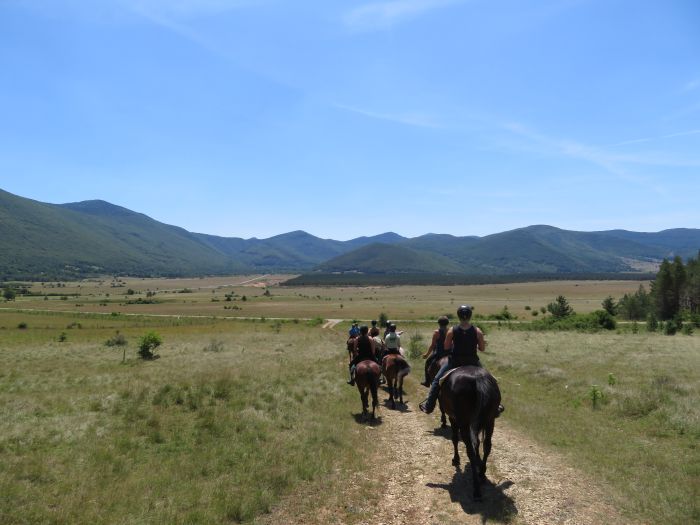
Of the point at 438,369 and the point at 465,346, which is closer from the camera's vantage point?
the point at 465,346

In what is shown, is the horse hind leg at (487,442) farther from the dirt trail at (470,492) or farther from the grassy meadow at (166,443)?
the grassy meadow at (166,443)

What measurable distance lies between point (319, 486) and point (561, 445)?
6.76 metres

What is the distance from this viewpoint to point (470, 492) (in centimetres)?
901

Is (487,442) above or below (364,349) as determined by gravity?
below

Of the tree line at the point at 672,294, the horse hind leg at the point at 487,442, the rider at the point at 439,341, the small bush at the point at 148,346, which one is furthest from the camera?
the tree line at the point at 672,294

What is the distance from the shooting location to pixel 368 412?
16141mm

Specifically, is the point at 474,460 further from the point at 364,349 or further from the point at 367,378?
the point at 364,349

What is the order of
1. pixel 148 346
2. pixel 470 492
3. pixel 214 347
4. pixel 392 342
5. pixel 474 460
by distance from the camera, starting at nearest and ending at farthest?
pixel 474 460
pixel 470 492
pixel 392 342
pixel 148 346
pixel 214 347

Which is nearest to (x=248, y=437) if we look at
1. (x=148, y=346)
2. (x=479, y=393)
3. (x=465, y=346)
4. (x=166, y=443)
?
(x=166, y=443)

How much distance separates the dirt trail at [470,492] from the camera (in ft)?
26.2

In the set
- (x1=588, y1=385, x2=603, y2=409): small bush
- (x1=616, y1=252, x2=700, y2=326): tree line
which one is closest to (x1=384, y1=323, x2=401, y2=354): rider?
(x1=588, y1=385, x2=603, y2=409): small bush

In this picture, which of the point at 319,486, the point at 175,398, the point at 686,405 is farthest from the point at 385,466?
the point at 686,405

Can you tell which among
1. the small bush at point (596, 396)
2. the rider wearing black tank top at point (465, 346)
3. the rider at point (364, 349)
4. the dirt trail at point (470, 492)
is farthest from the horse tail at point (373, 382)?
the small bush at point (596, 396)

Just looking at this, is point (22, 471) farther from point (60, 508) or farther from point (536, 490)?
point (536, 490)
